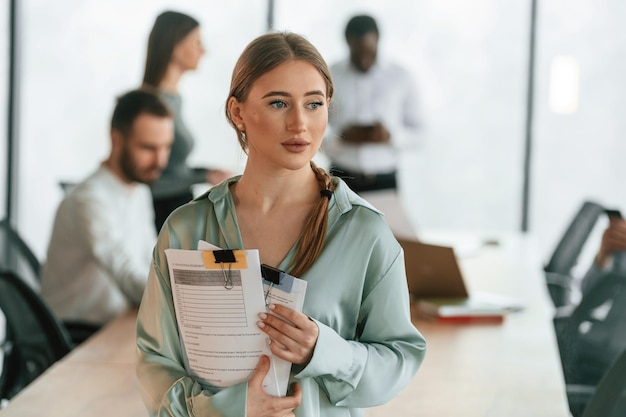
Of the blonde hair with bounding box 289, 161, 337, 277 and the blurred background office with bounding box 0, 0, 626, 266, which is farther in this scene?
the blurred background office with bounding box 0, 0, 626, 266

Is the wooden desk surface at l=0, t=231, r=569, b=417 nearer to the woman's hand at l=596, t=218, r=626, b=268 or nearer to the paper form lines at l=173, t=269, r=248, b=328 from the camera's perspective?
the woman's hand at l=596, t=218, r=626, b=268

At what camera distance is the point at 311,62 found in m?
1.46

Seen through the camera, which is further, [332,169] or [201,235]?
[332,169]

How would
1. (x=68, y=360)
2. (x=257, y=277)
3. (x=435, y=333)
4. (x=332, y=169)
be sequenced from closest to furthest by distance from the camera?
(x=257, y=277) → (x=332, y=169) → (x=68, y=360) → (x=435, y=333)

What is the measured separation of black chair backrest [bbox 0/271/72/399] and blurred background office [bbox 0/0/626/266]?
3273 millimetres

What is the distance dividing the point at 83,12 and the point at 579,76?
131 inches

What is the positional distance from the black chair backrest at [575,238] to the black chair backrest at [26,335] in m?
A: 2.34

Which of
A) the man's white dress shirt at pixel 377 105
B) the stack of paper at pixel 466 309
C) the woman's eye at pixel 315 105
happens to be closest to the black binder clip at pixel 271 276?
the woman's eye at pixel 315 105

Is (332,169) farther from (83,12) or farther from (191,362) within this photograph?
(83,12)

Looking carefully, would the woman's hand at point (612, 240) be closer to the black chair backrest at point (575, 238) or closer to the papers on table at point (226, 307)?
the black chair backrest at point (575, 238)

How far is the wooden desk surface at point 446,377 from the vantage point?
2207 mm

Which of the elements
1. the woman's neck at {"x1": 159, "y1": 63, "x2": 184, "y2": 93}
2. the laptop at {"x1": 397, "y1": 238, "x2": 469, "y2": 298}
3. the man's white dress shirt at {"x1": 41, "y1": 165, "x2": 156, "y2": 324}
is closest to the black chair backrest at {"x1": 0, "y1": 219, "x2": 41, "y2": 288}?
the man's white dress shirt at {"x1": 41, "y1": 165, "x2": 156, "y2": 324}

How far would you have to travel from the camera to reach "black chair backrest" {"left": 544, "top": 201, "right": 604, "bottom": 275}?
4234 millimetres

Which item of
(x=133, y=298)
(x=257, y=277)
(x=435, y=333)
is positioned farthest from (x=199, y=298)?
(x=133, y=298)
